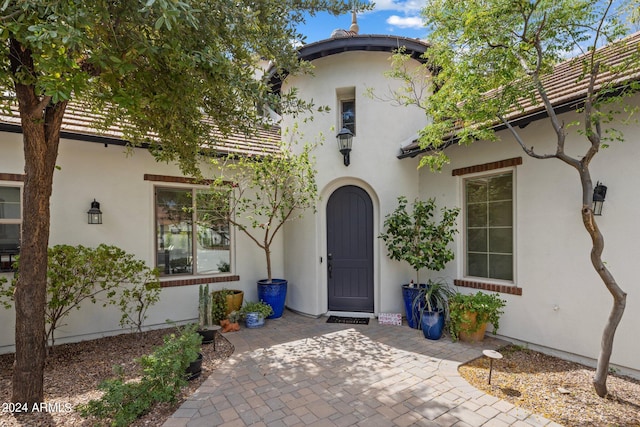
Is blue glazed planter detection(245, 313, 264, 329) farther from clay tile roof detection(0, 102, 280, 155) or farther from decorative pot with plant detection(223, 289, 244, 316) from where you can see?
clay tile roof detection(0, 102, 280, 155)

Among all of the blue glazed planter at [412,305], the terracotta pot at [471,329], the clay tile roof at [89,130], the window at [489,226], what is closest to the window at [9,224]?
the clay tile roof at [89,130]

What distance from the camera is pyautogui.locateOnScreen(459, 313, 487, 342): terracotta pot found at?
17.2 ft

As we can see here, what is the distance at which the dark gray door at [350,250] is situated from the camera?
22.8ft

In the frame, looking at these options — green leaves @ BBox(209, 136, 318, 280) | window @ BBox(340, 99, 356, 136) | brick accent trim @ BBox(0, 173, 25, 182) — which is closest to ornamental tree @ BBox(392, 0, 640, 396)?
window @ BBox(340, 99, 356, 136)

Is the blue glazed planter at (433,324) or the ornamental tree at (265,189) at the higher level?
the ornamental tree at (265,189)

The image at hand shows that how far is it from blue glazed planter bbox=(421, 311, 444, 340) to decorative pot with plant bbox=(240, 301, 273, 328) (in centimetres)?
314

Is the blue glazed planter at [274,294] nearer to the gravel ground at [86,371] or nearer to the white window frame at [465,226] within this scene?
the gravel ground at [86,371]

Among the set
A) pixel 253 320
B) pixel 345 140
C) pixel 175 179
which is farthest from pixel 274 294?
pixel 345 140

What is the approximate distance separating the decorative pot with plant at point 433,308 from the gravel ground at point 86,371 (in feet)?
11.0

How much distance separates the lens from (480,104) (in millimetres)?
3865

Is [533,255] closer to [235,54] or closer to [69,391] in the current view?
[235,54]

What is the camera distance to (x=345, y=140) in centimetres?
666

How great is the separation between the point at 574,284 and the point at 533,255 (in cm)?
66

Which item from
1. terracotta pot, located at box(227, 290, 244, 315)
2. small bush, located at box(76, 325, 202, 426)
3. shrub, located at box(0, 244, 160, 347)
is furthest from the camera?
terracotta pot, located at box(227, 290, 244, 315)
